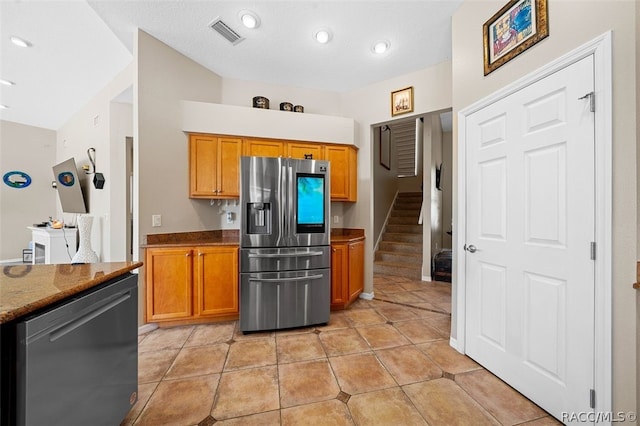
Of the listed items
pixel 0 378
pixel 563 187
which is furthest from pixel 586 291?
pixel 0 378

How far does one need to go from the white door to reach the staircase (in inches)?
106

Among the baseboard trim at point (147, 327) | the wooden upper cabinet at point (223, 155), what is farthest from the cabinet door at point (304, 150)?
the baseboard trim at point (147, 327)

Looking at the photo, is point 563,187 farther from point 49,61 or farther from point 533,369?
point 49,61

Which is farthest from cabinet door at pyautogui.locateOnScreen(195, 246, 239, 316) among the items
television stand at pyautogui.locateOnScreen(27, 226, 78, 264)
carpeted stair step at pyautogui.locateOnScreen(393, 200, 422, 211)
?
carpeted stair step at pyautogui.locateOnScreen(393, 200, 422, 211)

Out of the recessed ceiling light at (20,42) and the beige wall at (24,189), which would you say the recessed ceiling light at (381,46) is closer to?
the recessed ceiling light at (20,42)

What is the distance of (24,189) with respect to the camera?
5.16 metres

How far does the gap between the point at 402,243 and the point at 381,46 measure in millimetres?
3735

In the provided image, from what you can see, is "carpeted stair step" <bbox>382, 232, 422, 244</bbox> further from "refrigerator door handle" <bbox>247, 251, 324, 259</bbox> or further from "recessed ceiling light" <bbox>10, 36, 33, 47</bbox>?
"recessed ceiling light" <bbox>10, 36, 33, 47</bbox>

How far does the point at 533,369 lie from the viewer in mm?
1593

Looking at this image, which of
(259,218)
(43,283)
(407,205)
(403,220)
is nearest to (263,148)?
(259,218)

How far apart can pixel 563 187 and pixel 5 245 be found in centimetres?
858

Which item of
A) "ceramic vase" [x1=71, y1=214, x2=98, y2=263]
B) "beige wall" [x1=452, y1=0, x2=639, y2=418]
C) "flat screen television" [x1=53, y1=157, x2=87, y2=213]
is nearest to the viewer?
"beige wall" [x1=452, y1=0, x2=639, y2=418]

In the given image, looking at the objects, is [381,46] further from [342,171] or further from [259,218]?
[259,218]

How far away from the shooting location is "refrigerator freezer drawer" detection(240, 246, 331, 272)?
2.55 m
